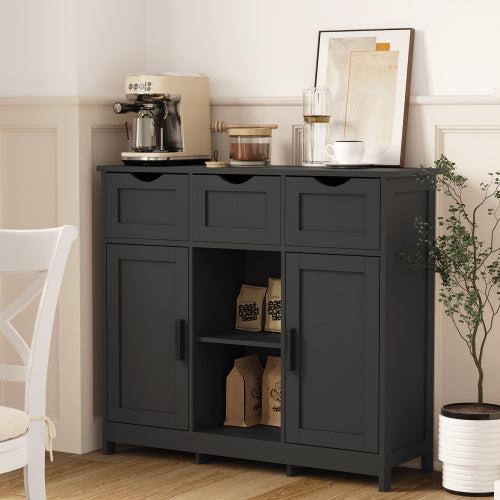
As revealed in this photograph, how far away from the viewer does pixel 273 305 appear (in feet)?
12.8

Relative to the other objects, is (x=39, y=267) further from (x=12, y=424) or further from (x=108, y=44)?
(x=108, y=44)

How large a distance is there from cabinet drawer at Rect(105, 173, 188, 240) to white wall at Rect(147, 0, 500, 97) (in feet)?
1.72

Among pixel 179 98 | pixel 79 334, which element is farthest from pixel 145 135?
pixel 79 334

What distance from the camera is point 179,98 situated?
3938 millimetres

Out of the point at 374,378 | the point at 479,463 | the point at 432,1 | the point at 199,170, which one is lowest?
the point at 479,463

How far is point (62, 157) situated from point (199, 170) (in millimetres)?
557

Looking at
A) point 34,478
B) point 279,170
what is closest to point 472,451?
point 279,170

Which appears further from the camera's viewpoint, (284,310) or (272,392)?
(272,392)

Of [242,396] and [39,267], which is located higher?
[39,267]

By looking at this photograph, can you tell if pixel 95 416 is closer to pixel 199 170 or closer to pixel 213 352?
pixel 213 352

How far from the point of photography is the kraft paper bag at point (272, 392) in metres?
3.87

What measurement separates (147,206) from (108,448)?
91 cm

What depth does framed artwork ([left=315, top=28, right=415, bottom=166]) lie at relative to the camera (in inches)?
147

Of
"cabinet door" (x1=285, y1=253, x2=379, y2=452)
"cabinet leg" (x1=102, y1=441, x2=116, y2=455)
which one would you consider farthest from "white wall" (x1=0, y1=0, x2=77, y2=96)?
"cabinet leg" (x1=102, y1=441, x2=116, y2=455)
